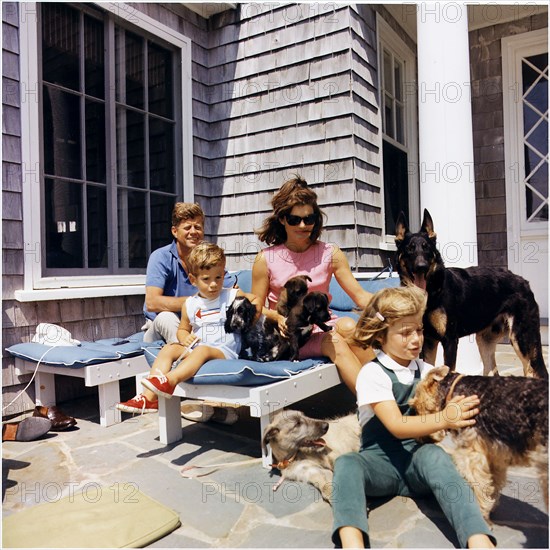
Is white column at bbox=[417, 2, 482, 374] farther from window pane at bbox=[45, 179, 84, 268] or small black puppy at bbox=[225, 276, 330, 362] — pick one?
window pane at bbox=[45, 179, 84, 268]

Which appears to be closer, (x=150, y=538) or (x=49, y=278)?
(x=150, y=538)

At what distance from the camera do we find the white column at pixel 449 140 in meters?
4.12

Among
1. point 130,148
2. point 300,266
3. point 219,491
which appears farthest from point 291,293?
point 130,148

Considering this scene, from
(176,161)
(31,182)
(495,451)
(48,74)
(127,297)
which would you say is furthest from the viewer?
(176,161)

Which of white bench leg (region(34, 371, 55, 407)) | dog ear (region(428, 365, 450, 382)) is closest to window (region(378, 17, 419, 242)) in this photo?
white bench leg (region(34, 371, 55, 407))

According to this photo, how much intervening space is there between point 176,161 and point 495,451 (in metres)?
4.80

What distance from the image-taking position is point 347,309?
451cm

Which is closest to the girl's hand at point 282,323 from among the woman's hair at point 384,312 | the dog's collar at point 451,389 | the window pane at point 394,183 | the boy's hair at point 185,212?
the woman's hair at point 384,312

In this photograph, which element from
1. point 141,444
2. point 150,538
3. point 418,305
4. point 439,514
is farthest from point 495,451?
point 141,444

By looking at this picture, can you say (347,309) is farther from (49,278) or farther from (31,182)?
(31,182)

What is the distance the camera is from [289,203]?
333cm

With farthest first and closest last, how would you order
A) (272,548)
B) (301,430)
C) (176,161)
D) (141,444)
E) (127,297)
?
(176,161) → (127,297) → (141,444) → (301,430) → (272,548)

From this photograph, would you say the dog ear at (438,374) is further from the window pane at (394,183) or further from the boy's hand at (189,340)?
the window pane at (394,183)

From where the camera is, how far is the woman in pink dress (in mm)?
3238
